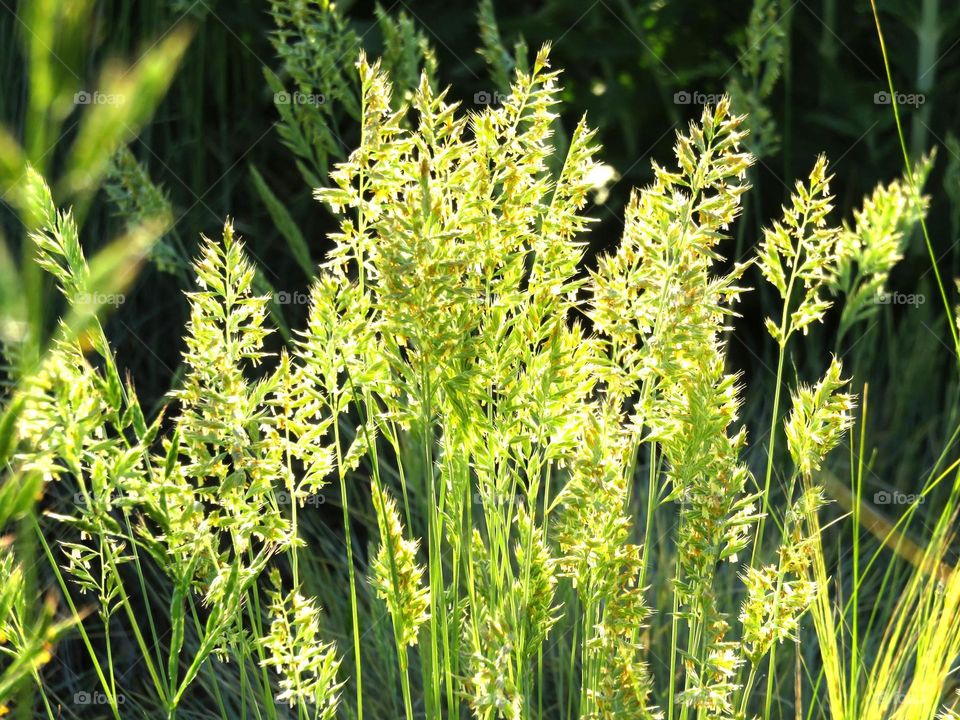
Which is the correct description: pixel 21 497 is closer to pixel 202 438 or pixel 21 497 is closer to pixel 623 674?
pixel 202 438

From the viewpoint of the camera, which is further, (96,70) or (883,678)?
(96,70)

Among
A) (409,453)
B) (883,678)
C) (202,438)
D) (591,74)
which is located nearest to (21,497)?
(202,438)

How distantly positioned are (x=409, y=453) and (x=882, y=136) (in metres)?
2.16

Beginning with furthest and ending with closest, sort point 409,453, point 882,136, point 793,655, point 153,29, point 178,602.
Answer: point 882,136 → point 153,29 → point 793,655 → point 409,453 → point 178,602

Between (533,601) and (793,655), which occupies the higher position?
(533,601)

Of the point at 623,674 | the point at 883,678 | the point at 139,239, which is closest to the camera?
the point at 139,239

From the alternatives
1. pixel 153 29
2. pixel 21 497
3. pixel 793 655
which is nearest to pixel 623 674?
pixel 21 497

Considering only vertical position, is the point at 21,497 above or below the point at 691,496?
above

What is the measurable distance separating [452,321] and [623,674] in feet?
1.13

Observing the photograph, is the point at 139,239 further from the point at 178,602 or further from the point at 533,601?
the point at 533,601

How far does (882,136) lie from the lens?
343 cm

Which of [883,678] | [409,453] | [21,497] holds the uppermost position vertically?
[21,497]

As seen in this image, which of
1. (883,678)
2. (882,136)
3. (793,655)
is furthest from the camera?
(882,136)

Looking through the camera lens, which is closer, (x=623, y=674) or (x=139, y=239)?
(x=139, y=239)
